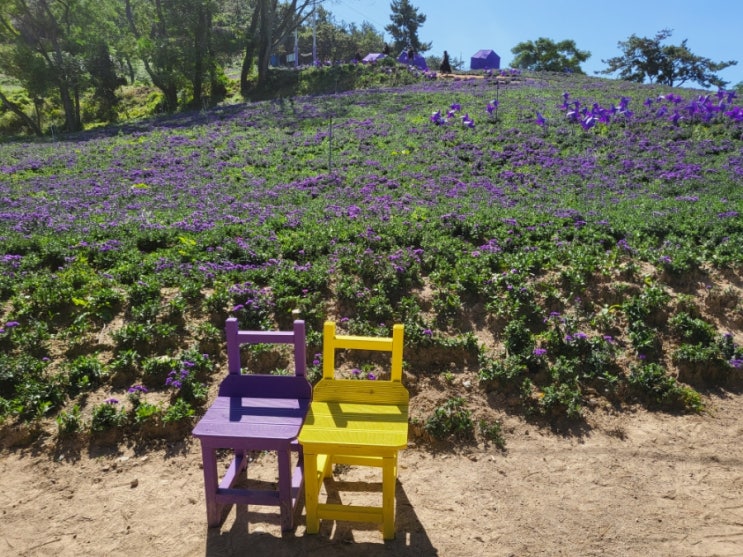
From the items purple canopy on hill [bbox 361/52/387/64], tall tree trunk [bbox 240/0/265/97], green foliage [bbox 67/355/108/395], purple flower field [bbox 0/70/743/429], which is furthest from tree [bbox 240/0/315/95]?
green foliage [bbox 67/355/108/395]

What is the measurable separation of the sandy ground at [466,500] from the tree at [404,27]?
6774cm

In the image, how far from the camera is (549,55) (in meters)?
49.4

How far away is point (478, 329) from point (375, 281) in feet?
4.63

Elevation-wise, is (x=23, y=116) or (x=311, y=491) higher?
(x=23, y=116)

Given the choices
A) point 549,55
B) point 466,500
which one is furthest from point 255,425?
point 549,55

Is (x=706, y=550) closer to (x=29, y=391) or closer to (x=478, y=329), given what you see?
(x=478, y=329)

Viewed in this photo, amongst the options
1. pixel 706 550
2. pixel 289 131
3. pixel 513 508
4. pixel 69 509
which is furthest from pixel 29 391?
pixel 289 131

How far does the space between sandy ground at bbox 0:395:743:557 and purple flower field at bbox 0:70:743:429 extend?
46 cm

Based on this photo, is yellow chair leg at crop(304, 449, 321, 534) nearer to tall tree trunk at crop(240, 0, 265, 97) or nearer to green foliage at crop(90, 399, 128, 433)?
green foliage at crop(90, 399, 128, 433)

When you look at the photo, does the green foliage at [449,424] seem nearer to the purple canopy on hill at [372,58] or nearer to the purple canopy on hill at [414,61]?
the purple canopy on hill at [372,58]

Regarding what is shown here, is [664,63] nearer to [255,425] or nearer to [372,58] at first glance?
[372,58]

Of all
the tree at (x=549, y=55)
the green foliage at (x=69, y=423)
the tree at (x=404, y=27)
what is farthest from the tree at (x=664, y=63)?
the green foliage at (x=69, y=423)

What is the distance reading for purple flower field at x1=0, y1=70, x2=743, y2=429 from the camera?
18.5ft

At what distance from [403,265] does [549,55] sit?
49.0m
